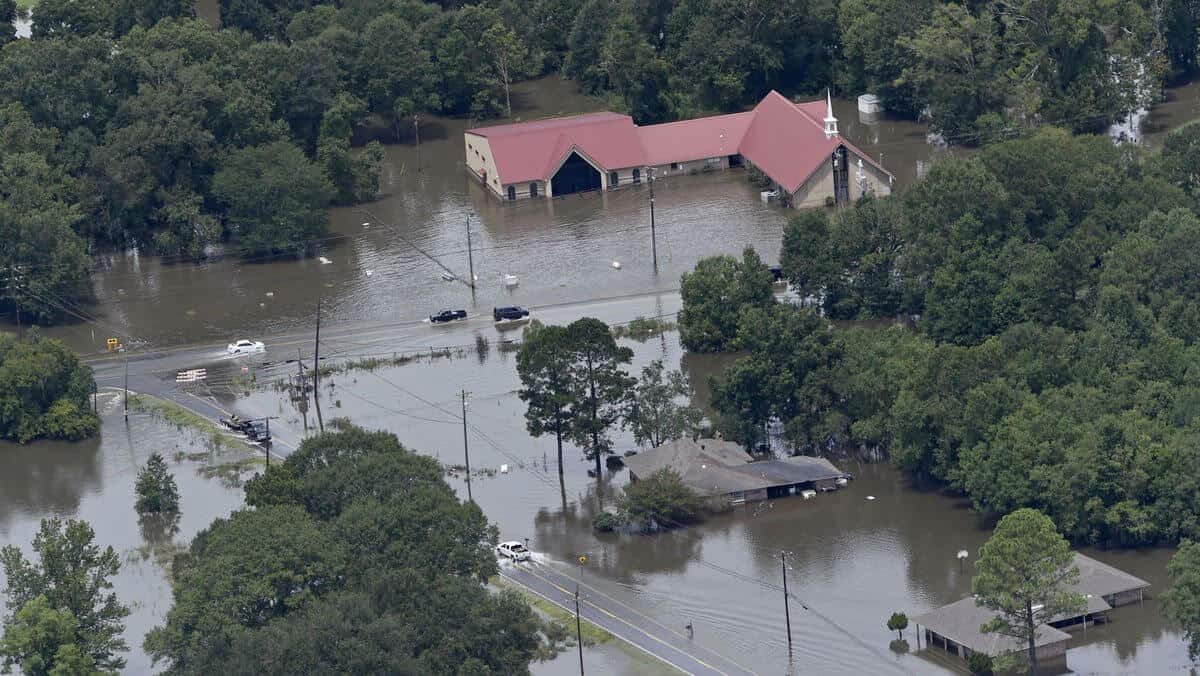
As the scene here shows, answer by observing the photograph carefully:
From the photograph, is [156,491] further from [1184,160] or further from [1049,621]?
[1184,160]

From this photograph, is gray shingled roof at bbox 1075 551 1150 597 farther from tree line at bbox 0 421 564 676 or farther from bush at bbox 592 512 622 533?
bush at bbox 592 512 622 533

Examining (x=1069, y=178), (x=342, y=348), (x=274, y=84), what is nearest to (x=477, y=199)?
(x=274, y=84)

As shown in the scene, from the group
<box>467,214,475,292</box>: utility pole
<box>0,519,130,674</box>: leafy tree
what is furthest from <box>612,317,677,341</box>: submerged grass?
<box>0,519,130,674</box>: leafy tree

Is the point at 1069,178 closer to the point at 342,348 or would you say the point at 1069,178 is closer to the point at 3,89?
the point at 342,348

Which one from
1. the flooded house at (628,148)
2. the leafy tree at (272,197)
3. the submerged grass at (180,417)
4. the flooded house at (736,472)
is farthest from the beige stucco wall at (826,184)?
the submerged grass at (180,417)

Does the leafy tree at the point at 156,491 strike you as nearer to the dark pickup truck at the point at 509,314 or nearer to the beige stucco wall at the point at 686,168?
the dark pickup truck at the point at 509,314

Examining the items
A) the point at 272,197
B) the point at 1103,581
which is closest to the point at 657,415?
the point at 1103,581
